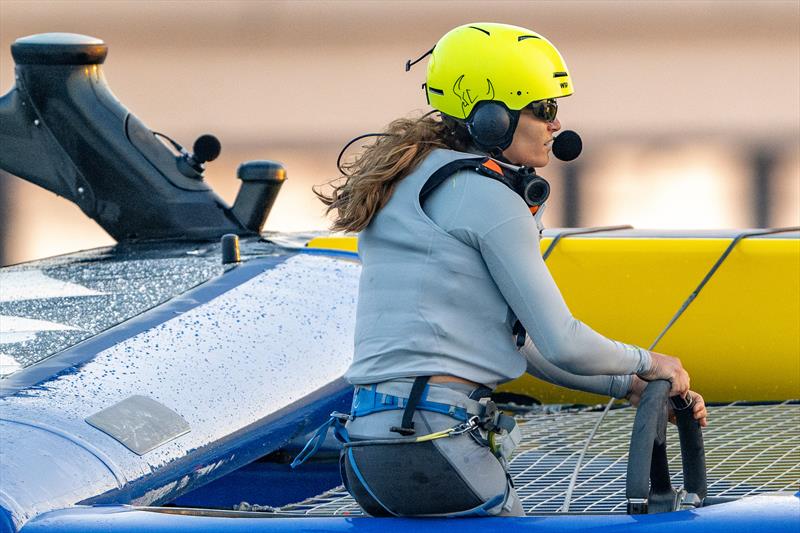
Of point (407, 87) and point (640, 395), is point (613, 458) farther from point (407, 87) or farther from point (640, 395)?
point (407, 87)

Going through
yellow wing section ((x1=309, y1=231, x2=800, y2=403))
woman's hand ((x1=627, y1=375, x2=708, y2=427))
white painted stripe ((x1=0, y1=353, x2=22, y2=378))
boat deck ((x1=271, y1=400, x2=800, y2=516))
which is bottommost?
boat deck ((x1=271, y1=400, x2=800, y2=516))

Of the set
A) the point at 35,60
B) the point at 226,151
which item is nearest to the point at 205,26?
the point at 226,151

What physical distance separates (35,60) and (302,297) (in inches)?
47.4

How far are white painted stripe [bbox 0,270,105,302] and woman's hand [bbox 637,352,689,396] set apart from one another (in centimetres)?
165

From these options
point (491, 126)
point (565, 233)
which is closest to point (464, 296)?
point (491, 126)

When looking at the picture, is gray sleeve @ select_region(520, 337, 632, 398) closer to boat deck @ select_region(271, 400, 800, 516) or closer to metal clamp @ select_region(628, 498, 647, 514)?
metal clamp @ select_region(628, 498, 647, 514)

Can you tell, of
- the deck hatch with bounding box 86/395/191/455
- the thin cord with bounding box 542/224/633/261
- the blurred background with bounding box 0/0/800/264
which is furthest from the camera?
the blurred background with bounding box 0/0/800/264

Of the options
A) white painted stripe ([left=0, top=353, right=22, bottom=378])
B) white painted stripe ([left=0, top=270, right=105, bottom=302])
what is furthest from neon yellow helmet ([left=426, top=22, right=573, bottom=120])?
white painted stripe ([left=0, top=270, right=105, bottom=302])

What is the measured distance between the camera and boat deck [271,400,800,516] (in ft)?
10.5

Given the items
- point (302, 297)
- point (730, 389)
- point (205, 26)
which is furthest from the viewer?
point (205, 26)

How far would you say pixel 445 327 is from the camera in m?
2.25

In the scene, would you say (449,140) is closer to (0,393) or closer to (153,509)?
(153,509)

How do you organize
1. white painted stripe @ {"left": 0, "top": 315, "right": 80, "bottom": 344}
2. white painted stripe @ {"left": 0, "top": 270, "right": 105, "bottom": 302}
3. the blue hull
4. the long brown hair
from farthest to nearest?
white painted stripe @ {"left": 0, "top": 270, "right": 105, "bottom": 302}, white painted stripe @ {"left": 0, "top": 315, "right": 80, "bottom": 344}, the long brown hair, the blue hull

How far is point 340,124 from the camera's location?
13703mm
